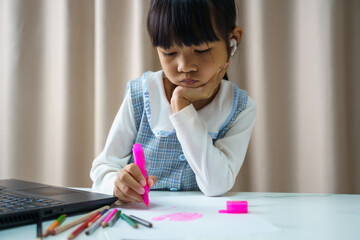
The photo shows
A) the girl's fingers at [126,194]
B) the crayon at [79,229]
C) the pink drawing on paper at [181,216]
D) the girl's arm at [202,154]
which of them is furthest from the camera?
the girl's arm at [202,154]

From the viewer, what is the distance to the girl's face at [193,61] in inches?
29.4

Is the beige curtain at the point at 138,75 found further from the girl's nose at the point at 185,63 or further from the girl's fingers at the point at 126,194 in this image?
the girl's fingers at the point at 126,194

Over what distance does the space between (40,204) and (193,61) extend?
0.42m

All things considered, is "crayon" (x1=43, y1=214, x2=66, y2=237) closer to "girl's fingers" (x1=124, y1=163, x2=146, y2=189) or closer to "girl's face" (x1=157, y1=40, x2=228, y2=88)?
"girl's fingers" (x1=124, y1=163, x2=146, y2=189)

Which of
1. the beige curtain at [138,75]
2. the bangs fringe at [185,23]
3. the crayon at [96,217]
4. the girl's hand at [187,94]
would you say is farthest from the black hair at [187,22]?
the beige curtain at [138,75]

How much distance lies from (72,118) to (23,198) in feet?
2.90

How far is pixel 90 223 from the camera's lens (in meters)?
0.47

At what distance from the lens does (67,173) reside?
142cm

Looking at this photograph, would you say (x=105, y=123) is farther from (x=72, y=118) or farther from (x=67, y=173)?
(x=67, y=173)

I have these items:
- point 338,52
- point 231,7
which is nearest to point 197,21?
point 231,7

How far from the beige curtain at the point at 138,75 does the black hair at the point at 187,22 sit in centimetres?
59

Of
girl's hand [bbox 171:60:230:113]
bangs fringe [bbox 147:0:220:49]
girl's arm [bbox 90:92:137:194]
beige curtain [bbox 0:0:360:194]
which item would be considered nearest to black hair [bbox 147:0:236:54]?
bangs fringe [bbox 147:0:220:49]

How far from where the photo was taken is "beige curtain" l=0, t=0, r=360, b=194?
4.04 feet

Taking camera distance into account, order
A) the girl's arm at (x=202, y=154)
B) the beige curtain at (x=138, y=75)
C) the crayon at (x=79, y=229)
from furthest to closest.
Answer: the beige curtain at (x=138, y=75) < the girl's arm at (x=202, y=154) < the crayon at (x=79, y=229)
